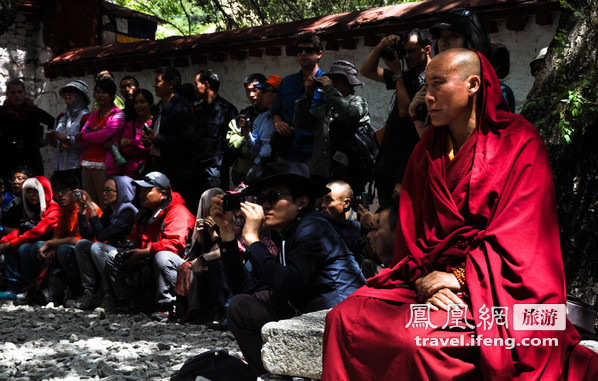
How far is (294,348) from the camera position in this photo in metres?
3.39

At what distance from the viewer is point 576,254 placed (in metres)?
4.17

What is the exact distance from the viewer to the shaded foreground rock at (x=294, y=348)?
3.34m

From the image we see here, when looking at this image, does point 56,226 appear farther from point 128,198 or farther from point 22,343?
point 22,343

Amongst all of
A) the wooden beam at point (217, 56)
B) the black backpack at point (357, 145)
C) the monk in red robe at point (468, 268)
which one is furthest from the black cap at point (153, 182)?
the monk in red robe at point (468, 268)

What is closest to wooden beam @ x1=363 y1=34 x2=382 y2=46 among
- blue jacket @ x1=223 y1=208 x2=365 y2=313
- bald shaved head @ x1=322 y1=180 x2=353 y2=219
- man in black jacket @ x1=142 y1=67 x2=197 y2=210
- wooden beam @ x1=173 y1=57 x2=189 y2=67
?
man in black jacket @ x1=142 y1=67 x2=197 y2=210

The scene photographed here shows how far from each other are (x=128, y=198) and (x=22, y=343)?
2067 millimetres

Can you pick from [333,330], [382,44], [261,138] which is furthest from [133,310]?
[333,330]

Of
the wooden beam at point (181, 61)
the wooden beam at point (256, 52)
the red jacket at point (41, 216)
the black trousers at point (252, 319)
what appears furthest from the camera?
the wooden beam at point (181, 61)

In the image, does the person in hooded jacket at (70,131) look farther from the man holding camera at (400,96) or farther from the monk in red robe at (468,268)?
the monk in red robe at (468,268)

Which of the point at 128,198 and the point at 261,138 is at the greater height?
the point at 261,138

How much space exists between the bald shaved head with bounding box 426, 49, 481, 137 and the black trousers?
152cm

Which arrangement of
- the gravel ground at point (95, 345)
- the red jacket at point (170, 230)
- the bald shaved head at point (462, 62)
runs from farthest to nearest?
the red jacket at point (170, 230) < the gravel ground at point (95, 345) < the bald shaved head at point (462, 62)

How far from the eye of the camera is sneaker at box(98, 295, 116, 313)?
709 centimetres

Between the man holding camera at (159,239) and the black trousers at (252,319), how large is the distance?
8.86 feet
